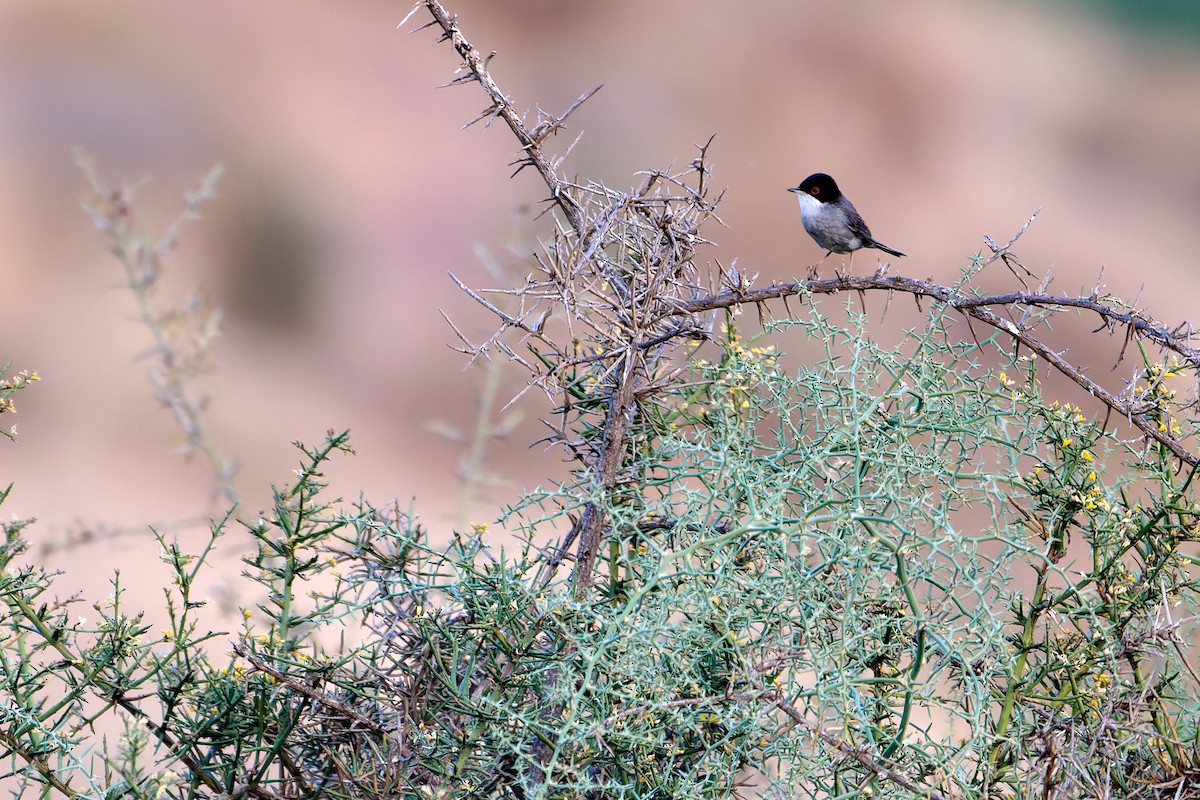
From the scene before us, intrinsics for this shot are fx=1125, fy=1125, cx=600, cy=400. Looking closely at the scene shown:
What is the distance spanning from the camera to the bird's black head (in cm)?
249

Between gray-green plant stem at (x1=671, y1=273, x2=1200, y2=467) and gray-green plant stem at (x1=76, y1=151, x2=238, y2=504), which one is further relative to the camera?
gray-green plant stem at (x1=76, y1=151, x2=238, y2=504)

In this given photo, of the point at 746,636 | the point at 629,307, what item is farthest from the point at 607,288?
the point at 746,636

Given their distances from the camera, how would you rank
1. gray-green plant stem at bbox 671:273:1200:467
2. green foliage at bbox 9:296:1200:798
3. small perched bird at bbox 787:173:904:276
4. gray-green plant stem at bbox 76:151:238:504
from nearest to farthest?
1. green foliage at bbox 9:296:1200:798
2. gray-green plant stem at bbox 671:273:1200:467
3. gray-green plant stem at bbox 76:151:238:504
4. small perched bird at bbox 787:173:904:276

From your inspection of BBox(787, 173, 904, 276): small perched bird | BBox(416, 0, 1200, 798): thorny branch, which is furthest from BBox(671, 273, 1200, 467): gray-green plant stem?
BBox(787, 173, 904, 276): small perched bird

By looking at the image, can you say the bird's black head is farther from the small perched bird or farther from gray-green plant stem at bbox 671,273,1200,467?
gray-green plant stem at bbox 671,273,1200,467

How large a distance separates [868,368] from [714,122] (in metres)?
8.22

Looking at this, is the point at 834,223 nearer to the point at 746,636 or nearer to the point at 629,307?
the point at 629,307

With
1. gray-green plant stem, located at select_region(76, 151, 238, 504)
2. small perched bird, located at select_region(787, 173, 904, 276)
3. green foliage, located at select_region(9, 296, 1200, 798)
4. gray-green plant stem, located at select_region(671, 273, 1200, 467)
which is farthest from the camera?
small perched bird, located at select_region(787, 173, 904, 276)

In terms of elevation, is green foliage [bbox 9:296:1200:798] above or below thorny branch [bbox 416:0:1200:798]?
below

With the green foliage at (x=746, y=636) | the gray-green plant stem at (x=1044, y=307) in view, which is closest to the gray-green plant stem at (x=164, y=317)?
the green foliage at (x=746, y=636)

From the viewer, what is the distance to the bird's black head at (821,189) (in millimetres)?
2494

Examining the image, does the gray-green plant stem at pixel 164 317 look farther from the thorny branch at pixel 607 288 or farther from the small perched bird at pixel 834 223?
the small perched bird at pixel 834 223

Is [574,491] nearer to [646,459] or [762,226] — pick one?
[646,459]

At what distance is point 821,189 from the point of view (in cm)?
251
